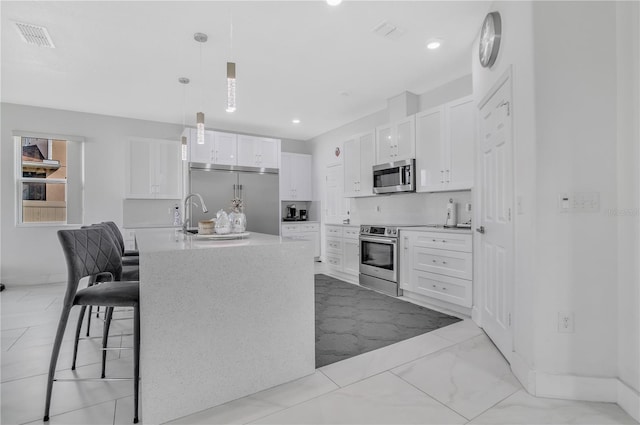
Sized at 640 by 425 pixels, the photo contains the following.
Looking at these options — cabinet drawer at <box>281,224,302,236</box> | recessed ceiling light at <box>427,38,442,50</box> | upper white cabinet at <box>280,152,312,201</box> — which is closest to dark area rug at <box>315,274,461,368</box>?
cabinet drawer at <box>281,224,302,236</box>

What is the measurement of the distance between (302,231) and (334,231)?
1.34m

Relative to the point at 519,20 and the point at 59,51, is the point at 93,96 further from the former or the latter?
the point at 519,20

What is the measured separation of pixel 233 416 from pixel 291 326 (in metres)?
0.56

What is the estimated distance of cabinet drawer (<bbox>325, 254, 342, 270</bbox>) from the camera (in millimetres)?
5078

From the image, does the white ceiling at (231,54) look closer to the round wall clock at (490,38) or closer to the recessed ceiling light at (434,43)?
the recessed ceiling light at (434,43)

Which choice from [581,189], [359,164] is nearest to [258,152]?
[359,164]

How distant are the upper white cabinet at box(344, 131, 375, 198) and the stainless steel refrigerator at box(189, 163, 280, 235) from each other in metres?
1.60

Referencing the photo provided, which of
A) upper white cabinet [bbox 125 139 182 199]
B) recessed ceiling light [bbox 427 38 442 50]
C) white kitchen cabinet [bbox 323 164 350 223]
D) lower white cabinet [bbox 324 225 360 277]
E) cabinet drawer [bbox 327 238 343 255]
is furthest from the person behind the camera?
white kitchen cabinet [bbox 323 164 350 223]

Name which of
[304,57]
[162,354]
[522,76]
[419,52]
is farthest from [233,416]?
[419,52]

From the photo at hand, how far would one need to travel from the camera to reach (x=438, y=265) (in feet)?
11.3

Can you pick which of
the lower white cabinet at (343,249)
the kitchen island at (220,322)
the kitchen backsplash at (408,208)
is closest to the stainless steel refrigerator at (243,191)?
the lower white cabinet at (343,249)

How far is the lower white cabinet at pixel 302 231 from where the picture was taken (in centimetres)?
621

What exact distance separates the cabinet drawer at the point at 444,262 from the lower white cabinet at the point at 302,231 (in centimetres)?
270

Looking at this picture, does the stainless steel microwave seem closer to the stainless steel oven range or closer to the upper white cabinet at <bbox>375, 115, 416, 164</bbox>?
the upper white cabinet at <bbox>375, 115, 416, 164</bbox>
